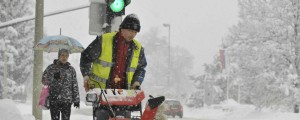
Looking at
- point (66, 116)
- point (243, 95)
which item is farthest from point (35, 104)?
point (243, 95)

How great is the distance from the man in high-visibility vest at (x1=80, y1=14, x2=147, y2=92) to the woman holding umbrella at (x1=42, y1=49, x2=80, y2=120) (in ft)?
9.44

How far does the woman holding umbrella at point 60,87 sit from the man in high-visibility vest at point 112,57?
9.44ft

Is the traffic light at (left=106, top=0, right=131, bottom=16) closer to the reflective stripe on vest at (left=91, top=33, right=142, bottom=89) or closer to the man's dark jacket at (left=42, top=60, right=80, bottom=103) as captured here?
the man's dark jacket at (left=42, top=60, right=80, bottom=103)

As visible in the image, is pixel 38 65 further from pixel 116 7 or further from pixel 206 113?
pixel 206 113

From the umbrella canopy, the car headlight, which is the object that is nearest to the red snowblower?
the car headlight

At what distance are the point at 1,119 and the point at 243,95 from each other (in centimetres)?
5329

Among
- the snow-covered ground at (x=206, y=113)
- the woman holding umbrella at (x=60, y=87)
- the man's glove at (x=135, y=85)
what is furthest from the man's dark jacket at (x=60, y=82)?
the man's glove at (x=135, y=85)

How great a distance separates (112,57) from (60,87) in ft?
10.4

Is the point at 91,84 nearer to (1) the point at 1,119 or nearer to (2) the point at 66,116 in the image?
(1) the point at 1,119

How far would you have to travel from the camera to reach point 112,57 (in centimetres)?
578

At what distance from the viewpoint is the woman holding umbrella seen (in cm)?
870

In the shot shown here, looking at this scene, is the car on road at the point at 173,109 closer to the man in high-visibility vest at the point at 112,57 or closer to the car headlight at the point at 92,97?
the man in high-visibility vest at the point at 112,57

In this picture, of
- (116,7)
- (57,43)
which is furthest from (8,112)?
(57,43)

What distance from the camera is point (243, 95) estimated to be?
5944cm
